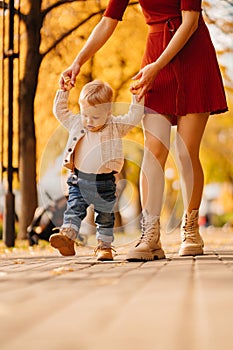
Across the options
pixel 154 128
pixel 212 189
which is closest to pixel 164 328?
pixel 154 128

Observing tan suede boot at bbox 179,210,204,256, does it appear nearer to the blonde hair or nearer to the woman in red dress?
the woman in red dress

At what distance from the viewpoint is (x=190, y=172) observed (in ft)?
20.7

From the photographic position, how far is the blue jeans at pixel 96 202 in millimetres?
6230

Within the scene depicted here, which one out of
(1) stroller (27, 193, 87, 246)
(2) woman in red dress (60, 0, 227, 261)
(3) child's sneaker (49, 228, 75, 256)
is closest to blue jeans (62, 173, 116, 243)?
(3) child's sneaker (49, 228, 75, 256)

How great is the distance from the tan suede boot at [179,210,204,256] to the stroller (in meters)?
5.63

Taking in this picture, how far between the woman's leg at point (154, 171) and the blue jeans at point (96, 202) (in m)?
0.29

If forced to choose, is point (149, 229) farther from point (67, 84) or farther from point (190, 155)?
point (67, 84)

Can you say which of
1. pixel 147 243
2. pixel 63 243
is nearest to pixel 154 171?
pixel 147 243

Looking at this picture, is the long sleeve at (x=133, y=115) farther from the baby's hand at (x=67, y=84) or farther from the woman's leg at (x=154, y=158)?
the baby's hand at (x=67, y=84)

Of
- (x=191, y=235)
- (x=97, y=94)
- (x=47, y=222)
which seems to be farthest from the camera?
(x=47, y=222)

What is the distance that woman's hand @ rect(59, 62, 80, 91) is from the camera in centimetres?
627

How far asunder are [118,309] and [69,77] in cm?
356

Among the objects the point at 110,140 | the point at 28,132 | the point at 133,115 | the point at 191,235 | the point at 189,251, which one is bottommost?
the point at 189,251

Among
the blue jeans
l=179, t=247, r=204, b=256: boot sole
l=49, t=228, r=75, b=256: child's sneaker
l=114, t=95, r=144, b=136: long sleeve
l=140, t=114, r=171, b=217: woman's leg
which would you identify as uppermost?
l=114, t=95, r=144, b=136: long sleeve
